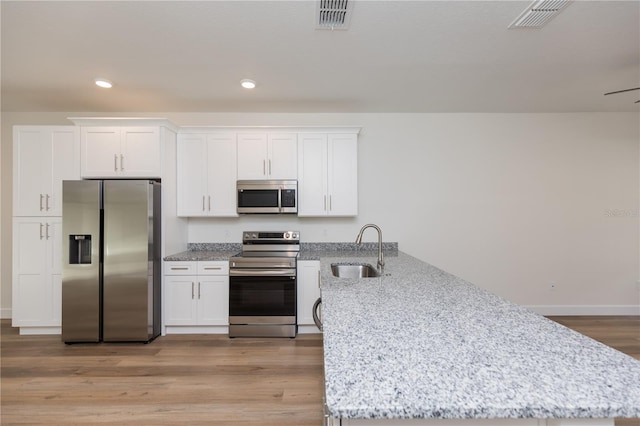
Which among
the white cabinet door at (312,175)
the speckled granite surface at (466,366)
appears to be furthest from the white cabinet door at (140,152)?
the speckled granite surface at (466,366)

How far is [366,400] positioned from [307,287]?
9.16 feet

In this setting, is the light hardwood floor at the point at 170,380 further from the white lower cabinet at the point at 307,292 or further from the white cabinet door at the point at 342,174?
the white cabinet door at the point at 342,174

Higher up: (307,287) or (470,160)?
(470,160)

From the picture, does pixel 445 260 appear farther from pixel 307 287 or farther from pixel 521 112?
pixel 521 112

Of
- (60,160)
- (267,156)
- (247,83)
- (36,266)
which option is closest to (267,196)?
(267,156)

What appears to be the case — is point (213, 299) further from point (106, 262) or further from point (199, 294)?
point (106, 262)

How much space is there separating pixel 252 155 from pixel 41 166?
2.24 m

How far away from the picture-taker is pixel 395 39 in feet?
7.48

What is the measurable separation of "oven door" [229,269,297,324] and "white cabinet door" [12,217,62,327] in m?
1.92

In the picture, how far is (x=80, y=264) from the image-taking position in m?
3.11

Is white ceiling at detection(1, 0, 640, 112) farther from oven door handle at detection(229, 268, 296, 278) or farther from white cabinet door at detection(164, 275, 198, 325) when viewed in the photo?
white cabinet door at detection(164, 275, 198, 325)

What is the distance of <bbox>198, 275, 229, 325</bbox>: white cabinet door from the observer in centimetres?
338

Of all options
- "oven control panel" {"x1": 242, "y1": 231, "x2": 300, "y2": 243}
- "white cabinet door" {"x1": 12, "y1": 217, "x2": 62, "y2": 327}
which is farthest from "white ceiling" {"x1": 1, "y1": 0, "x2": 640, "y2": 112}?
"oven control panel" {"x1": 242, "y1": 231, "x2": 300, "y2": 243}

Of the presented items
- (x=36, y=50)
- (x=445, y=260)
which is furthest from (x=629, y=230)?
(x=36, y=50)
